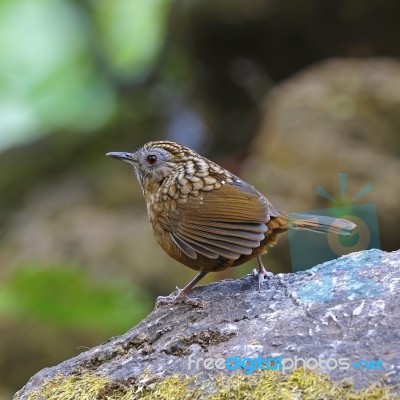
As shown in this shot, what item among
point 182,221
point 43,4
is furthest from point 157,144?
point 43,4

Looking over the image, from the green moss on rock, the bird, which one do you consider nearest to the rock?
the green moss on rock

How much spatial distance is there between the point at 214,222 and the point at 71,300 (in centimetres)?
455

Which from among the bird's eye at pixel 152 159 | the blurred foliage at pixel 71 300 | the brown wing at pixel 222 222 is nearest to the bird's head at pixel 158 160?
the bird's eye at pixel 152 159

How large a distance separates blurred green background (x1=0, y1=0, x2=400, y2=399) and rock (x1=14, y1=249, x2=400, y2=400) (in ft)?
10.5

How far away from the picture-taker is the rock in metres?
2.97

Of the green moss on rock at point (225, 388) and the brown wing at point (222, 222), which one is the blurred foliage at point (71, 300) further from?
the green moss on rock at point (225, 388)

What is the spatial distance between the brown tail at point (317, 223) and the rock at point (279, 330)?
0.51 feet

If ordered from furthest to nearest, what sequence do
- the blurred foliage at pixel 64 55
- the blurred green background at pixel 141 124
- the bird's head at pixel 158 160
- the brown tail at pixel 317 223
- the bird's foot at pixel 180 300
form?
1. the blurred foliage at pixel 64 55
2. the blurred green background at pixel 141 124
3. the bird's head at pixel 158 160
4. the brown tail at pixel 317 223
5. the bird's foot at pixel 180 300

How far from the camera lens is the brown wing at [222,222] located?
3689 mm

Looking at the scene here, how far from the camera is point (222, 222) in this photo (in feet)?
12.3

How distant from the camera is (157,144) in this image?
4355 mm

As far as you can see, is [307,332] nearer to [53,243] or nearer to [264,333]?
[264,333]

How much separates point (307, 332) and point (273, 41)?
7.82 m

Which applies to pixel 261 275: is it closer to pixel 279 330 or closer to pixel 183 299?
pixel 183 299
